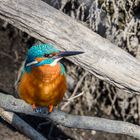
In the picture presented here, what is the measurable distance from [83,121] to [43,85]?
0.32 m

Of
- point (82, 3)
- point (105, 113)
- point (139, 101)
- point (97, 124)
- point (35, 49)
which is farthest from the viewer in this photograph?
point (105, 113)

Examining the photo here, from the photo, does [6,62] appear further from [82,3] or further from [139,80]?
[139,80]

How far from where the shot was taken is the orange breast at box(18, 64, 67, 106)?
2592 mm

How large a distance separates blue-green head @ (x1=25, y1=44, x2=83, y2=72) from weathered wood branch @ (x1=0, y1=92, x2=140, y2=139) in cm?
28

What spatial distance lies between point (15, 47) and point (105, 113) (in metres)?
1.16

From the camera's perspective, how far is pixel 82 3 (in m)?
3.64

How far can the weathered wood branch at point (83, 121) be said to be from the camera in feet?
8.86

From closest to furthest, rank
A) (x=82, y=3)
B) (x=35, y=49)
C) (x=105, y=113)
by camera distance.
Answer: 1. (x=35, y=49)
2. (x=82, y=3)
3. (x=105, y=113)

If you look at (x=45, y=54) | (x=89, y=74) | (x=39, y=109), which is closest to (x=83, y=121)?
(x=39, y=109)

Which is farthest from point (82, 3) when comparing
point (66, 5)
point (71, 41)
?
point (71, 41)

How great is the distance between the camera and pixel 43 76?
2.60 meters

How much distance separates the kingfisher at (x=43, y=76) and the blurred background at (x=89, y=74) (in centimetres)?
92

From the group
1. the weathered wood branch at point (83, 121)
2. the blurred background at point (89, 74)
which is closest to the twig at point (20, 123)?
the weathered wood branch at point (83, 121)

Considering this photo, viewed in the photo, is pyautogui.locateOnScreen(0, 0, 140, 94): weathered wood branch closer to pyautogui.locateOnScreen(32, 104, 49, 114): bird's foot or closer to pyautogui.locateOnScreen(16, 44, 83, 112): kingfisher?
pyautogui.locateOnScreen(16, 44, 83, 112): kingfisher
